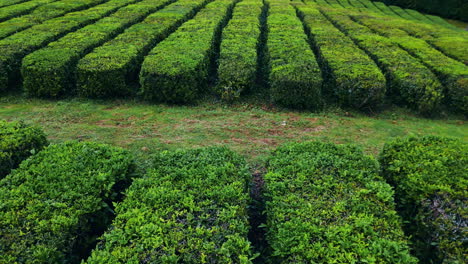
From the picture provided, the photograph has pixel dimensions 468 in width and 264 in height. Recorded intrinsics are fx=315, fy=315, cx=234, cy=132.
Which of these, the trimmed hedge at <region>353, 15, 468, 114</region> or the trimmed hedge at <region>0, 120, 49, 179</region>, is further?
the trimmed hedge at <region>353, 15, 468, 114</region>

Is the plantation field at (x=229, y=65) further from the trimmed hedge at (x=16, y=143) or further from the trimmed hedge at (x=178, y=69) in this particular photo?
the trimmed hedge at (x=16, y=143)

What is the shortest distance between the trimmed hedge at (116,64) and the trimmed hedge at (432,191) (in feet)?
26.4

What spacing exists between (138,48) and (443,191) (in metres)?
10.4

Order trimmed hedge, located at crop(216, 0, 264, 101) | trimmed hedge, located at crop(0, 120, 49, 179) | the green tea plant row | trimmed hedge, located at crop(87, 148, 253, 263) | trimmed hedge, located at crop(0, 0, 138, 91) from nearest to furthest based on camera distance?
Result: 1. trimmed hedge, located at crop(87, 148, 253, 263)
2. trimmed hedge, located at crop(0, 120, 49, 179)
3. trimmed hedge, located at crop(216, 0, 264, 101)
4. trimmed hedge, located at crop(0, 0, 138, 91)
5. the green tea plant row

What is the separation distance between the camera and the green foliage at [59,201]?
3708 mm

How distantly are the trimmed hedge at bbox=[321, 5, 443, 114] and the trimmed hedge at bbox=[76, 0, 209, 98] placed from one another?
886cm

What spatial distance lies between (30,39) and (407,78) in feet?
45.4

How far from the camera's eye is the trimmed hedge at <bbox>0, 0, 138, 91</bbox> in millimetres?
10586

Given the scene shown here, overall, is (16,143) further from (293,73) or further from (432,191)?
(293,73)

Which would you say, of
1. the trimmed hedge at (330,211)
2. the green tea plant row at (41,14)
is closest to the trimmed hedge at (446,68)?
the trimmed hedge at (330,211)

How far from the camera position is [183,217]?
411cm

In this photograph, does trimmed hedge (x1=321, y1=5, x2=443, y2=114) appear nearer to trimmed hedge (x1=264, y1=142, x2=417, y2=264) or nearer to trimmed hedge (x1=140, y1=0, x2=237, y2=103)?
trimmed hedge (x1=264, y1=142, x2=417, y2=264)

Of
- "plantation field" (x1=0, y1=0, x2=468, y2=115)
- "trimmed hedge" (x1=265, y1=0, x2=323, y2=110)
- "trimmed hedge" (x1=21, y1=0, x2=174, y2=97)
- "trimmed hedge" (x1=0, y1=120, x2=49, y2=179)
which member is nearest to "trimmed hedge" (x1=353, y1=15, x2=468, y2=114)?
"plantation field" (x1=0, y1=0, x2=468, y2=115)

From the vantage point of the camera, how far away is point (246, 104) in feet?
33.6
